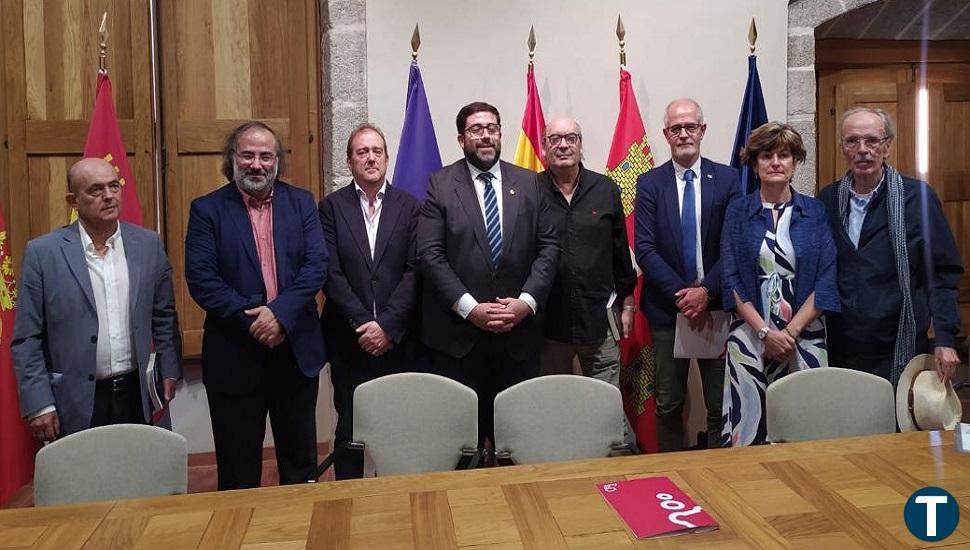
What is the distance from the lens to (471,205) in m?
3.14

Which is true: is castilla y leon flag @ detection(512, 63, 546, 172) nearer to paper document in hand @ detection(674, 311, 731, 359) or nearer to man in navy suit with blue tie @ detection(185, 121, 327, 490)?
paper document in hand @ detection(674, 311, 731, 359)

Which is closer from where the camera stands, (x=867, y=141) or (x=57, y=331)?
(x=57, y=331)

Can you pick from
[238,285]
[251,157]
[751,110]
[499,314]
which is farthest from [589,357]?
[751,110]

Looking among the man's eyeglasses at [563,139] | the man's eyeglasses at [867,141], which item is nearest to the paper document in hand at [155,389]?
the man's eyeglasses at [563,139]

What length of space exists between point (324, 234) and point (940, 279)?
238 centimetres

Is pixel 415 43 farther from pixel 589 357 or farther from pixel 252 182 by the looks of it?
pixel 589 357

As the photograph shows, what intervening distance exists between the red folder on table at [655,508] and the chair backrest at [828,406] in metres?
0.75

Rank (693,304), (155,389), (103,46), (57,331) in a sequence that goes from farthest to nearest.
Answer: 1. (103,46)
2. (693,304)
3. (155,389)
4. (57,331)

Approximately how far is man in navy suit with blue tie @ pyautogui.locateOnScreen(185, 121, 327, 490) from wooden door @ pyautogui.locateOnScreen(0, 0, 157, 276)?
1473 mm

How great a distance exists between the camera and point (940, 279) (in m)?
3.05

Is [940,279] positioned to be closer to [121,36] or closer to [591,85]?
[591,85]

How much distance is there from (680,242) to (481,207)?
868 millimetres

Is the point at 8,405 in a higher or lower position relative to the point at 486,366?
lower

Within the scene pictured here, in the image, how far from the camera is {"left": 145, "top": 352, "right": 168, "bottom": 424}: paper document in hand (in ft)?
9.02
